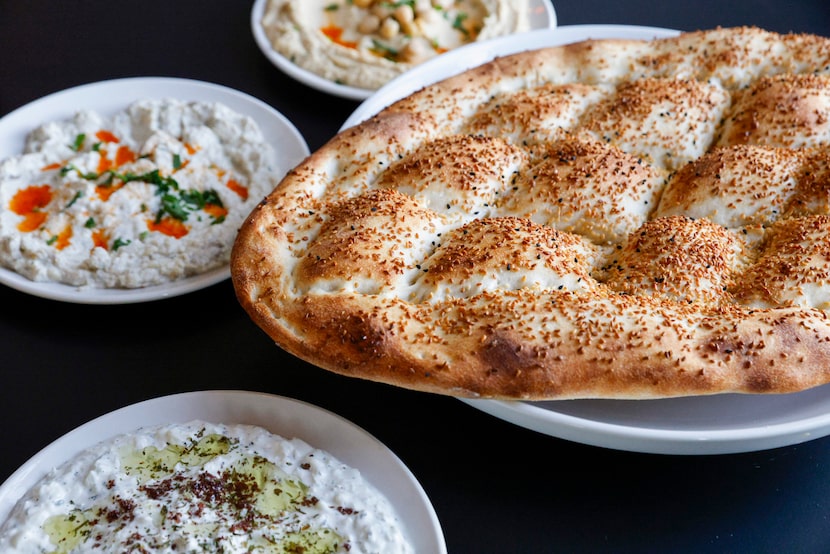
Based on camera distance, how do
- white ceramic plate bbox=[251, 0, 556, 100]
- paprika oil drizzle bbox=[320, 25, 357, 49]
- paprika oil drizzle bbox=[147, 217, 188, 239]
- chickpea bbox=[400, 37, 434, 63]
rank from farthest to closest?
paprika oil drizzle bbox=[320, 25, 357, 49], chickpea bbox=[400, 37, 434, 63], white ceramic plate bbox=[251, 0, 556, 100], paprika oil drizzle bbox=[147, 217, 188, 239]

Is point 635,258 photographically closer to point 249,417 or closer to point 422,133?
point 422,133

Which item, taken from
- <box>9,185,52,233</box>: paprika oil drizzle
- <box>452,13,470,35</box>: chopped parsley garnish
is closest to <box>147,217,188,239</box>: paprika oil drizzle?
<box>9,185,52,233</box>: paprika oil drizzle

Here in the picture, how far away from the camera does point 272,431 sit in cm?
205

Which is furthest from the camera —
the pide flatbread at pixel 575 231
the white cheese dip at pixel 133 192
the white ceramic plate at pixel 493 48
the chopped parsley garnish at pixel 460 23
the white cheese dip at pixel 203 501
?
the chopped parsley garnish at pixel 460 23

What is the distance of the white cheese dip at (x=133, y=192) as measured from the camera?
8.64 ft

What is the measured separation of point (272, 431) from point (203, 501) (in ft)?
0.91

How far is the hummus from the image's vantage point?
3529mm

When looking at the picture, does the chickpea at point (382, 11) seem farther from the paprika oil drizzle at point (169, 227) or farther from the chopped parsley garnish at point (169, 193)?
the paprika oil drizzle at point (169, 227)

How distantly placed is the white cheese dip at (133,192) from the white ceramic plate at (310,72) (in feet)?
1.33

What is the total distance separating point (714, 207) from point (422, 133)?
3.08 feet

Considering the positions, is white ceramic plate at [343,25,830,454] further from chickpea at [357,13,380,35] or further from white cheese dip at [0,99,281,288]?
chickpea at [357,13,380,35]

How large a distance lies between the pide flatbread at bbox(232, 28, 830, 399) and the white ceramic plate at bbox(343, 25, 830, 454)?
0.24 ft

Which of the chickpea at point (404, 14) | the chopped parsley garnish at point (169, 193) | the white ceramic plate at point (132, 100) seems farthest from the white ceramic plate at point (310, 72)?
the chopped parsley garnish at point (169, 193)

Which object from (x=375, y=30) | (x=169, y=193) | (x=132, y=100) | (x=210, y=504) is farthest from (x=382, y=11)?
(x=210, y=504)
